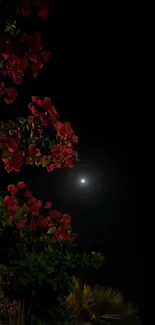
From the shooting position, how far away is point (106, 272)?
867 inches

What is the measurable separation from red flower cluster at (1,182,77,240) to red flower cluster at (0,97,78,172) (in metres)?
0.56

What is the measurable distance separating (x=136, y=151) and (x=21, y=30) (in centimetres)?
1918

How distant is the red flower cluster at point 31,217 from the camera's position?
7066mm

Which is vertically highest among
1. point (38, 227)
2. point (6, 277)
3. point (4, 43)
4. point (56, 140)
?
point (4, 43)

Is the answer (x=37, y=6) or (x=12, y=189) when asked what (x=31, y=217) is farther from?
(x=37, y=6)

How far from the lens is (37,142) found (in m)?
7.63

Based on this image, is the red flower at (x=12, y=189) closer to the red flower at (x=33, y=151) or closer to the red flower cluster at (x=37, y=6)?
the red flower at (x=33, y=151)

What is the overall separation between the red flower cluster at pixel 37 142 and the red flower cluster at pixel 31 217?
0.56 m

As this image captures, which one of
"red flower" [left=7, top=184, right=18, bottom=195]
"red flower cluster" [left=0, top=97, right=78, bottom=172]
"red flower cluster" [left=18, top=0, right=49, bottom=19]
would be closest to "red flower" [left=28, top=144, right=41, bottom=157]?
"red flower cluster" [left=0, top=97, right=78, bottom=172]

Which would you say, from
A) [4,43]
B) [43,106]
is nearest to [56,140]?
[43,106]

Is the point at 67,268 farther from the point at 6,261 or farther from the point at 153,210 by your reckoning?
the point at 153,210

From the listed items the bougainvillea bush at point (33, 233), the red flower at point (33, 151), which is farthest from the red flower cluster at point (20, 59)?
the red flower at point (33, 151)

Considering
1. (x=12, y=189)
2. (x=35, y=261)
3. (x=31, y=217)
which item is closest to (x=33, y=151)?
(x=12, y=189)

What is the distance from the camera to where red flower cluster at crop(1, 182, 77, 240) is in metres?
7.07
